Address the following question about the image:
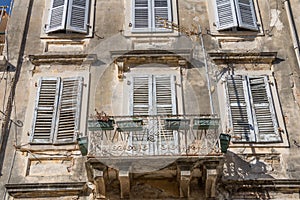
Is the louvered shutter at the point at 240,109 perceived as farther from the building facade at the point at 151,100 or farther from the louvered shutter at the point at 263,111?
the louvered shutter at the point at 263,111

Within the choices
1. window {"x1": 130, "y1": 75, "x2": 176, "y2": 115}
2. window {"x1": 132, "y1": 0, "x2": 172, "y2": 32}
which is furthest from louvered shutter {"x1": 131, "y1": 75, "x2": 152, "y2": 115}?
window {"x1": 132, "y1": 0, "x2": 172, "y2": 32}

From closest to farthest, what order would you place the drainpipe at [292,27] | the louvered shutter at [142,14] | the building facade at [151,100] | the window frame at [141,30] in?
the building facade at [151,100]
the drainpipe at [292,27]
the window frame at [141,30]
the louvered shutter at [142,14]

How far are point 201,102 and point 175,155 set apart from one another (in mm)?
2174

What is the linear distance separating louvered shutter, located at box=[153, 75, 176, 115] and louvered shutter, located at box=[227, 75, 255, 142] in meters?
1.25

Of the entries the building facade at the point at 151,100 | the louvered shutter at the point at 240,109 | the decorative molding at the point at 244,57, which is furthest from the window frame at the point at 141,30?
the louvered shutter at the point at 240,109

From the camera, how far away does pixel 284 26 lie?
41.0ft

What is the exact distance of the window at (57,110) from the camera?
10609 mm

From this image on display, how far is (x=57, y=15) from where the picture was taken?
1273cm

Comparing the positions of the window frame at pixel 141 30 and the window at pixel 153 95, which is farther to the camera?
the window frame at pixel 141 30

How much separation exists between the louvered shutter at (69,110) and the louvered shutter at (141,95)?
3.92ft

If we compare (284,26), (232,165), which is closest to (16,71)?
(232,165)

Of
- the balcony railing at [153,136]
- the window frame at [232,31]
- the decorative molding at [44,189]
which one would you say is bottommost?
the decorative molding at [44,189]

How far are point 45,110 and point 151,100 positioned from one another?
2.31 metres

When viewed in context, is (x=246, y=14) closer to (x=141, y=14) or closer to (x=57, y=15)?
(x=141, y=14)
